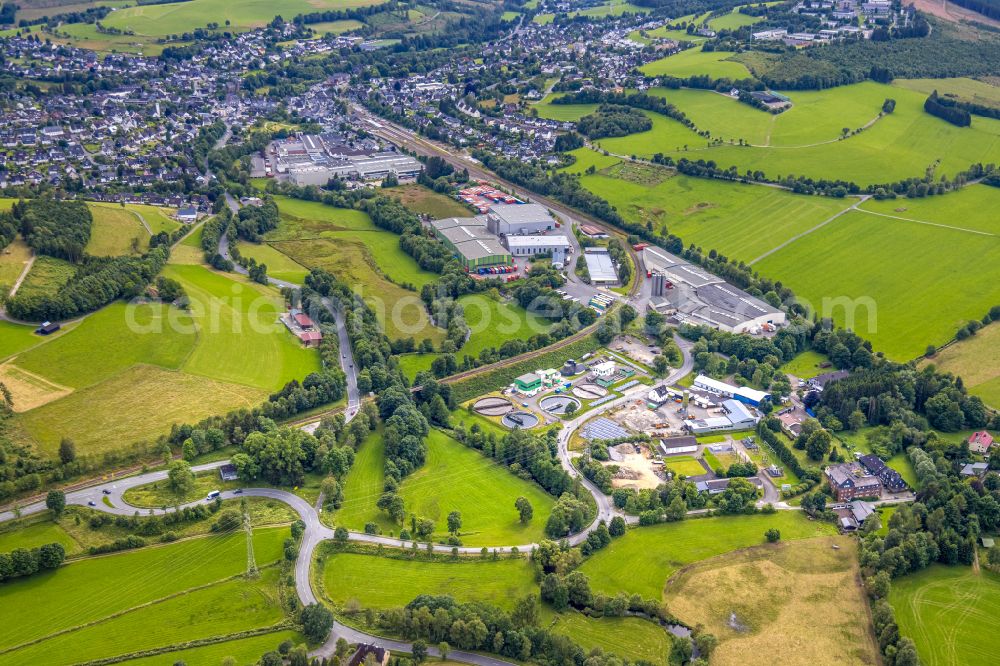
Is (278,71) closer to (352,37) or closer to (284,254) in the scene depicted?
(352,37)

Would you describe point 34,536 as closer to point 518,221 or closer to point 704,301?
point 704,301

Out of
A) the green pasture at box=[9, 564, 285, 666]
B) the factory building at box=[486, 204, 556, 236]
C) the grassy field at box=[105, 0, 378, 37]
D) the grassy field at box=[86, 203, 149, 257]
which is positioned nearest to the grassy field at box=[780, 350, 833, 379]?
the factory building at box=[486, 204, 556, 236]

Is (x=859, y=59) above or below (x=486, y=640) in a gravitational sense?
above

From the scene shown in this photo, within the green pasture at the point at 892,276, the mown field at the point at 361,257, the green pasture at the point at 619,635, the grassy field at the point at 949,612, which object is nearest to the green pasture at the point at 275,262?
the mown field at the point at 361,257

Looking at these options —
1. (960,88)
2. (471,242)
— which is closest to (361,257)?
(471,242)

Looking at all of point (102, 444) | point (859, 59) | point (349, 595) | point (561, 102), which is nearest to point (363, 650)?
point (349, 595)

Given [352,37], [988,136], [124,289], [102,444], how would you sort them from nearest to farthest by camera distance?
[102,444] < [124,289] < [988,136] < [352,37]

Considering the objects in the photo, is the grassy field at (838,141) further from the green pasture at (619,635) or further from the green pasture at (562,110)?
the green pasture at (619,635)
